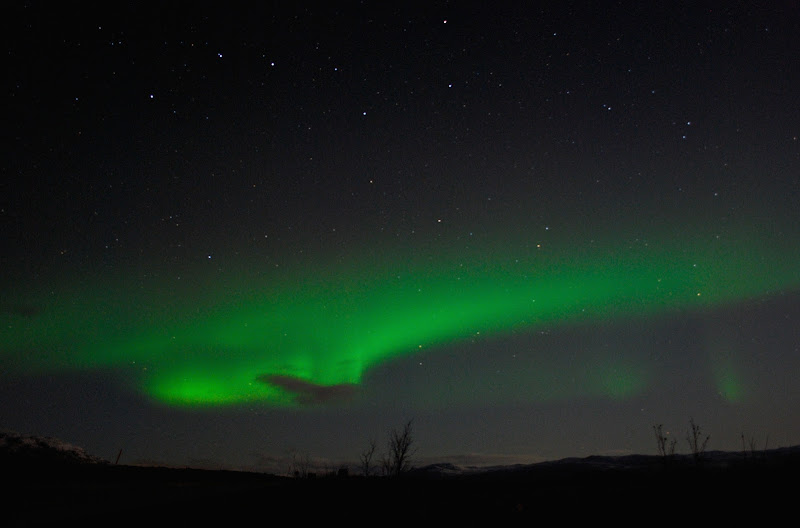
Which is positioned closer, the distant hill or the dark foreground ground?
the dark foreground ground

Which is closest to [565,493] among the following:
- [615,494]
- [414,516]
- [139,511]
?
[615,494]

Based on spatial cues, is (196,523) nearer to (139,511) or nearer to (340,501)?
(139,511)

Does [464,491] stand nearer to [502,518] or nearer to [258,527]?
[502,518]

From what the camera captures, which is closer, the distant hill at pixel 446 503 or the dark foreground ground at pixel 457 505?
the dark foreground ground at pixel 457 505

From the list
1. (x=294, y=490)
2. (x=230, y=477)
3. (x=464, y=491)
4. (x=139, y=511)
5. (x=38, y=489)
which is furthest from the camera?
(x=230, y=477)

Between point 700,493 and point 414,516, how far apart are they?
6515 mm

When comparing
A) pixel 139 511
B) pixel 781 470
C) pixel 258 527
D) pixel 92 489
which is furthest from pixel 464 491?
pixel 92 489

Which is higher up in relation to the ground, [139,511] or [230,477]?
[139,511]

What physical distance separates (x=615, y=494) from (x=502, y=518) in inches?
129

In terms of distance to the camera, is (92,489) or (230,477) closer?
(92,489)

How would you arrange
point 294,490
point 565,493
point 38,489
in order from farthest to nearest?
point 38,489
point 294,490
point 565,493

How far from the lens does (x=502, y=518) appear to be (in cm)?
1016

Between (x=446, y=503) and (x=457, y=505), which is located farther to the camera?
(x=446, y=503)

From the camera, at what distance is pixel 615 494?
11695mm
